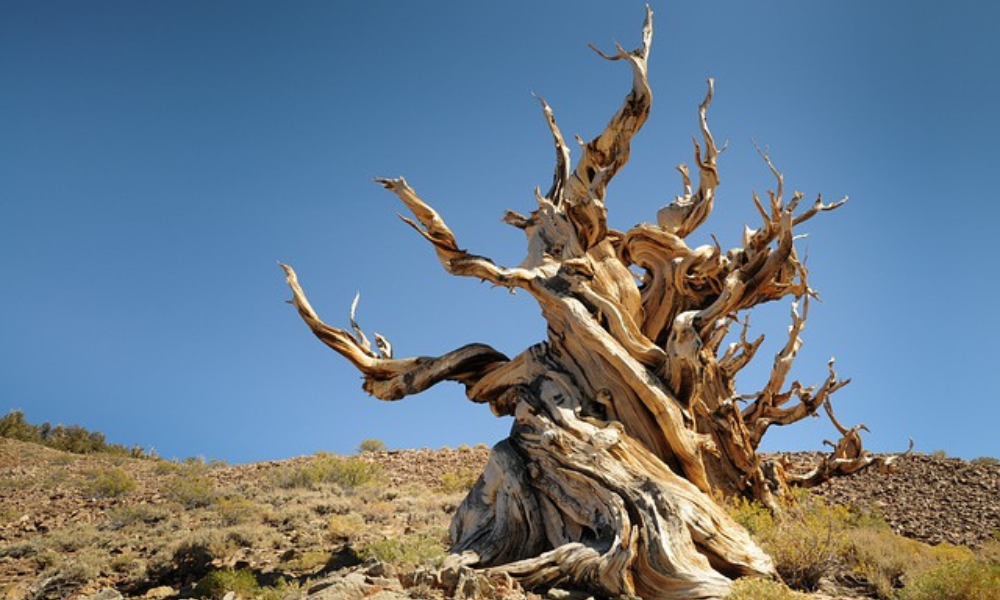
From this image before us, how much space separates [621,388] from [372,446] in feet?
38.6

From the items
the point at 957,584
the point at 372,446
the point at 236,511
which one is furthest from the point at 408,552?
the point at 372,446

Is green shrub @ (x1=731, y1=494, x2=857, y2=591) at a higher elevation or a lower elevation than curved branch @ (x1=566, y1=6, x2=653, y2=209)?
lower

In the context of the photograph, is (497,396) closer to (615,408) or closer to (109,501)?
(615,408)

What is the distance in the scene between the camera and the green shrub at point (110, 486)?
41.3 feet

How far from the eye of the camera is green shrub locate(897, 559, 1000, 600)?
16.8 ft

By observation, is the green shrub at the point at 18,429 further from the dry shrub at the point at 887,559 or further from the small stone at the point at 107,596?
the dry shrub at the point at 887,559

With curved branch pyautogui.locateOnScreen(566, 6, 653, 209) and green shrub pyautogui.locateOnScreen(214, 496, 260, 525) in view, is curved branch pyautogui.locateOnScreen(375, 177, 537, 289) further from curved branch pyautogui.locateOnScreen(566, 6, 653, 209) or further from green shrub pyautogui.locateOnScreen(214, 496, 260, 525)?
green shrub pyautogui.locateOnScreen(214, 496, 260, 525)

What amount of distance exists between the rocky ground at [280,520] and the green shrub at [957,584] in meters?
2.81

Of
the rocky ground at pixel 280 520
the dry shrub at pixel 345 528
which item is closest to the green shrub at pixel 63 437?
the rocky ground at pixel 280 520

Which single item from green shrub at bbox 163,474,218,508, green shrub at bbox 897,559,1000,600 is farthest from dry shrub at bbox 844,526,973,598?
green shrub at bbox 163,474,218,508

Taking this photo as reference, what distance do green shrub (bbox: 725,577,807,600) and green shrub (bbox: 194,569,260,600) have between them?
13.3ft

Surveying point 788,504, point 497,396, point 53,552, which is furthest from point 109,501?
point 788,504

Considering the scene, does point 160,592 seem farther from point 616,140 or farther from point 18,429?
point 18,429

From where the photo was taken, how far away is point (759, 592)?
491cm
